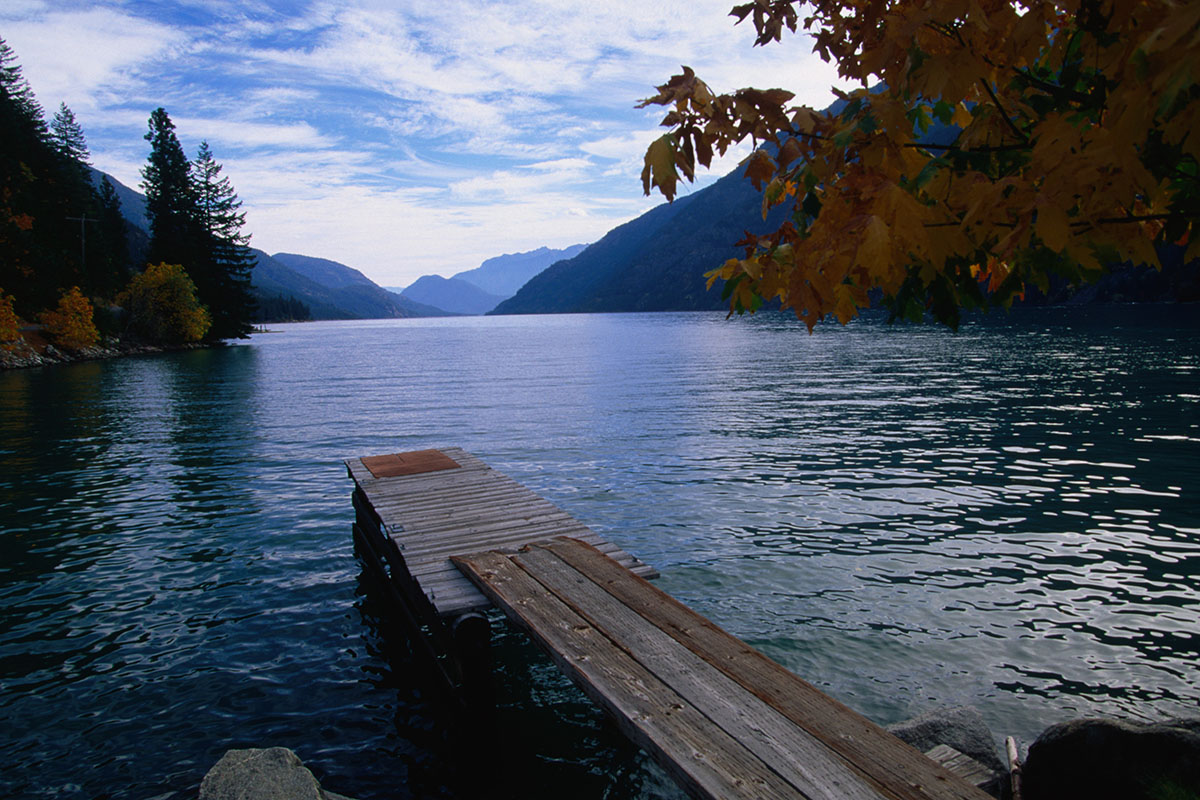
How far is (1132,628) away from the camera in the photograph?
980 cm

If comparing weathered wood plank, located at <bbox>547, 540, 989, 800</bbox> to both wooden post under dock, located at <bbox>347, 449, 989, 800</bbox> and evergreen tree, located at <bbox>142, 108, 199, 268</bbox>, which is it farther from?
evergreen tree, located at <bbox>142, 108, 199, 268</bbox>

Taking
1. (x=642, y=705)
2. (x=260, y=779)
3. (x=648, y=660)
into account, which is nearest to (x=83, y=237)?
(x=260, y=779)

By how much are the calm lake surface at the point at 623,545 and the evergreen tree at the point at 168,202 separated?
76.7m

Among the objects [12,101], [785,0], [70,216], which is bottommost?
[785,0]

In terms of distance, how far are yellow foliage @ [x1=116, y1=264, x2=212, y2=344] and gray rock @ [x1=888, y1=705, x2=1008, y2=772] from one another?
95.6 metres

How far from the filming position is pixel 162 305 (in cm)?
8475

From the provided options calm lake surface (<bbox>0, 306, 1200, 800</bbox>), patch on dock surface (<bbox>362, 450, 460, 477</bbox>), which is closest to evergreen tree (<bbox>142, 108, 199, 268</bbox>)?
calm lake surface (<bbox>0, 306, 1200, 800</bbox>)

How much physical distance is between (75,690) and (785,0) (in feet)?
35.5

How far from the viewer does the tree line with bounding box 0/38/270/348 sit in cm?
6756

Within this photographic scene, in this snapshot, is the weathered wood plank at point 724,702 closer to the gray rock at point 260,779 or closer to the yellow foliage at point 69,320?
the gray rock at point 260,779

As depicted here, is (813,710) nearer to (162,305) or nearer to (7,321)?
(7,321)

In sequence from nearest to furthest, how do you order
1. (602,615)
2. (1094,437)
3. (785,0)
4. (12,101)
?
(785,0), (602,615), (1094,437), (12,101)

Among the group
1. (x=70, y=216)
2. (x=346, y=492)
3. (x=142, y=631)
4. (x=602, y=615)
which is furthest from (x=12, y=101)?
(x=602, y=615)

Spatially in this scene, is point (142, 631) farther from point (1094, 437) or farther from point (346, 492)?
point (1094, 437)
